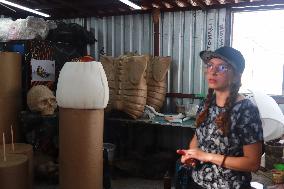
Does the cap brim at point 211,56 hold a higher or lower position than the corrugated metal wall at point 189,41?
lower

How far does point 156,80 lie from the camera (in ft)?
19.3

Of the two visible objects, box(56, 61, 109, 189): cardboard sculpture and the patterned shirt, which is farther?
box(56, 61, 109, 189): cardboard sculpture

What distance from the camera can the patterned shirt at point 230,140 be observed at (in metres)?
1.90

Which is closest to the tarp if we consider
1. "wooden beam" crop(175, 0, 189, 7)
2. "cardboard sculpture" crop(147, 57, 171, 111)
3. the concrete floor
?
the concrete floor

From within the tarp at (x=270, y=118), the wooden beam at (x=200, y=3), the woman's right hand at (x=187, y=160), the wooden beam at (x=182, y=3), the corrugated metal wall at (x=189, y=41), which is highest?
the wooden beam at (x=182, y=3)

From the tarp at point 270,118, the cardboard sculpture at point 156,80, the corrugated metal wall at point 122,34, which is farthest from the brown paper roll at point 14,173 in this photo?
the corrugated metal wall at point 122,34

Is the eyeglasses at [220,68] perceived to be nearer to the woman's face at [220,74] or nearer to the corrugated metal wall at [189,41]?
the woman's face at [220,74]

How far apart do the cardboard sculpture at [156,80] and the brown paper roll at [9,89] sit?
95.4 inches

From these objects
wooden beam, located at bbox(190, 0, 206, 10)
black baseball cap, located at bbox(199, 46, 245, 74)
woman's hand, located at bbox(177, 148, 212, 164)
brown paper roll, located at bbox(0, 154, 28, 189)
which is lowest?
brown paper roll, located at bbox(0, 154, 28, 189)

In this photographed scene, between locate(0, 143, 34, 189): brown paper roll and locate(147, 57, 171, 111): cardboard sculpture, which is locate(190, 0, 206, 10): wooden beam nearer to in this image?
locate(147, 57, 171, 111): cardboard sculpture

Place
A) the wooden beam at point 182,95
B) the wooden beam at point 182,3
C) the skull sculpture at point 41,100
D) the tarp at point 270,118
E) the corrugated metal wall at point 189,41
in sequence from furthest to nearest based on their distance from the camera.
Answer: the wooden beam at point 182,95 < the corrugated metal wall at point 189,41 < the wooden beam at point 182,3 < the skull sculpture at point 41,100 < the tarp at point 270,118

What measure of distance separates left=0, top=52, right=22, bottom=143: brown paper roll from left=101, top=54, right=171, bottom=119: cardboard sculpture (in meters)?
1.64

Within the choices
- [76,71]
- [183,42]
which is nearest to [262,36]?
[183,42]

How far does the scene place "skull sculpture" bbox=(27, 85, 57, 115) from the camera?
5012mm
